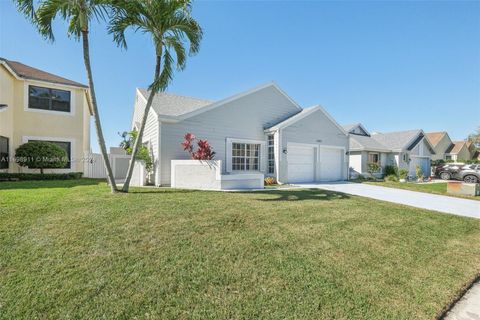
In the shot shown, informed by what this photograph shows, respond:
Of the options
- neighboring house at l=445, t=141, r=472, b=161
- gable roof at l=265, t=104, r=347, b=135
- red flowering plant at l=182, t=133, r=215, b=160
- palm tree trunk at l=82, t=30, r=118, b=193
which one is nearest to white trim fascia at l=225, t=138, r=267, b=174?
gable roof at l=265, t=104, r=347, b=135

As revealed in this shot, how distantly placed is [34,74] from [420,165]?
35.4 metres

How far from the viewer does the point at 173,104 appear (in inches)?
545

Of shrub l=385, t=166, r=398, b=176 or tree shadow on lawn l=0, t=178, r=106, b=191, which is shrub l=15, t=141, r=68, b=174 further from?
shrub l=385, t=166, r=398, b=176

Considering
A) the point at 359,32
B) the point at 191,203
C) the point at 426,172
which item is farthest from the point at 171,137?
the point at 426,172

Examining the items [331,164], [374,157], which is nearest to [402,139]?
[374,157]

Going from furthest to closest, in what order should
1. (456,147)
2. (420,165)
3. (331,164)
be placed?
(456,147), (420,165), (331,164)

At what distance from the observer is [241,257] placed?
3928 mm

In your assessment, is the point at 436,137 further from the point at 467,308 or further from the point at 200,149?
the point at 467,308

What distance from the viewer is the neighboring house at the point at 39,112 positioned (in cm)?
1280

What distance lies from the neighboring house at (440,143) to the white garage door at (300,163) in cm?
3396

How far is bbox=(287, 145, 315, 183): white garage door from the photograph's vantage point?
14.0 metres

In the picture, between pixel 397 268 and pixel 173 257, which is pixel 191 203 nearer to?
pixel 173 257

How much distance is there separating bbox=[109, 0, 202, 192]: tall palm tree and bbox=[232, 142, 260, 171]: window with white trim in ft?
18.9

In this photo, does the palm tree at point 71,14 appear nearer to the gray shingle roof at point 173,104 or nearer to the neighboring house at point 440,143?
the gray shingle roof at point 173,104
